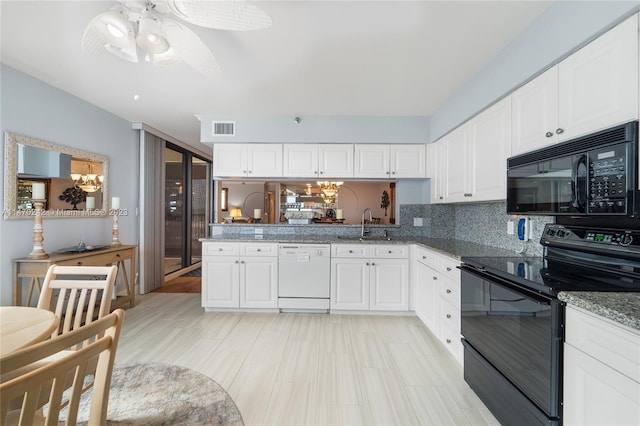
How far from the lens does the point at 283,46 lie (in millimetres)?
2068

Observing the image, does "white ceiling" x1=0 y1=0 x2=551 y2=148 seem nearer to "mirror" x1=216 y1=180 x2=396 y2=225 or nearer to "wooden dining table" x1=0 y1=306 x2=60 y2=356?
"mirror" x1=216 y1=180 x2=396 y2=225

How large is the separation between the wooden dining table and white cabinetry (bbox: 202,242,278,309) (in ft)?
6.35

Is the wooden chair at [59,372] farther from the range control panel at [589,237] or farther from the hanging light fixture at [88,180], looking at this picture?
the hanging light fixture at [88,180]

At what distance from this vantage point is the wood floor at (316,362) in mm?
1727

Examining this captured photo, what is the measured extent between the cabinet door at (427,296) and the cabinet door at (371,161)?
4.13 feet

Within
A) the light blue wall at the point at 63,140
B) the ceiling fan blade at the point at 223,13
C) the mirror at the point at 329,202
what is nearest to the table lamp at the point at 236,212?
the mirror at the point at 329,202

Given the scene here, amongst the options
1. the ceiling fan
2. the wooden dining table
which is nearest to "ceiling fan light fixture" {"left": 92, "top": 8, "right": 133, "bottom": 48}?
the ceiling fan

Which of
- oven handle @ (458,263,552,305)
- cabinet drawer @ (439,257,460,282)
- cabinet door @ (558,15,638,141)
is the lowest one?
cabinet drawer @ (439,257,460,282)

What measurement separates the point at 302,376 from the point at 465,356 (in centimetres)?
121

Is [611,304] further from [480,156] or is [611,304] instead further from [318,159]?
[318,159]

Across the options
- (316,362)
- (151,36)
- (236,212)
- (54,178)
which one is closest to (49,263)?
(54,178)

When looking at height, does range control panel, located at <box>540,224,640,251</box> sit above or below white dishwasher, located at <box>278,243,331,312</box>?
above

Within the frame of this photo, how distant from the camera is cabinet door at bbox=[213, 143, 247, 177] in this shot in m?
3.59

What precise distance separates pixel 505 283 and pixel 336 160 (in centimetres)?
245
